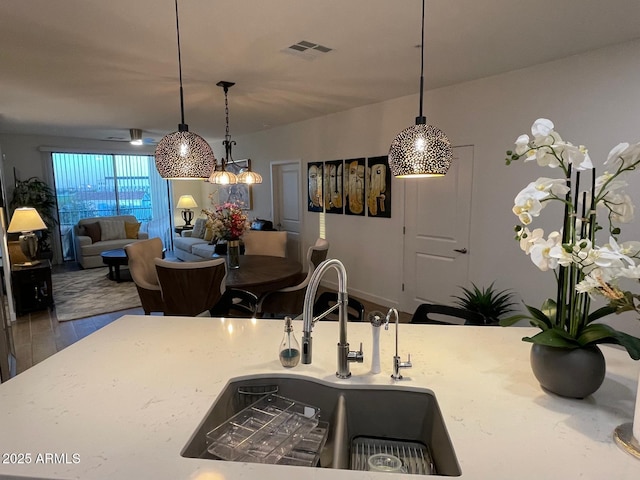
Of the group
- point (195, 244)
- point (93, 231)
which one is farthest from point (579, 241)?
point (93, 231)

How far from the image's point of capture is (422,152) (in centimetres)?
155

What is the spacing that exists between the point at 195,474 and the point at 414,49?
112 inches

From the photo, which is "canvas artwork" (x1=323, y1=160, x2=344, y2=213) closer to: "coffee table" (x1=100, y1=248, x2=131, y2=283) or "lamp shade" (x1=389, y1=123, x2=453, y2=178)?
"coffee table" (x1=100, y1=248, x2=131, y2=283)

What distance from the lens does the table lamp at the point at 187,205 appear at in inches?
333

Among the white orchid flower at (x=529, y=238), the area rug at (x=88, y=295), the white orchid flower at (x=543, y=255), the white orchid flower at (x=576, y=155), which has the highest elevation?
the white orchid flower at (x=576, y=155)

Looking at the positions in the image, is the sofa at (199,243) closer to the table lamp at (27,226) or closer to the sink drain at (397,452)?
the table lamp at (27,226)

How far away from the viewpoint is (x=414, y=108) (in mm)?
4008

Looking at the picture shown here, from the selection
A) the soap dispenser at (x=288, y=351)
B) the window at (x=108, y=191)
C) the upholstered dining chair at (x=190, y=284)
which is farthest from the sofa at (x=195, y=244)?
the soap dispenser at (x=288, y=351)

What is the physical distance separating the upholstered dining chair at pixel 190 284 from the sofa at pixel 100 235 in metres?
4.73

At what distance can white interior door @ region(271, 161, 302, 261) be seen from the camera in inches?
239

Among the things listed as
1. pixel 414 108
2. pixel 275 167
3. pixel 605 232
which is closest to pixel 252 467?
pixel 605 232

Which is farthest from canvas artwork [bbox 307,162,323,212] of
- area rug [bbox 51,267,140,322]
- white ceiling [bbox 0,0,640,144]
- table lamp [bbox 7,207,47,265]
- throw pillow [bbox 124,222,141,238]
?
throw pillow [bbox 124,222,141,238]

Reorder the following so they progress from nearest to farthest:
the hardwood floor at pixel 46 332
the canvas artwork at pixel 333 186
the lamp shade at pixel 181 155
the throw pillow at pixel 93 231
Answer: the lamp shade at pixel 181 155
the hardwood floor at pixel 46 332
the canvas artwork at pixel 333 186
the throw pillow at pixel 93 231

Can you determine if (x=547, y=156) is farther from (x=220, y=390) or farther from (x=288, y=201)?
(x=288, y=201)
